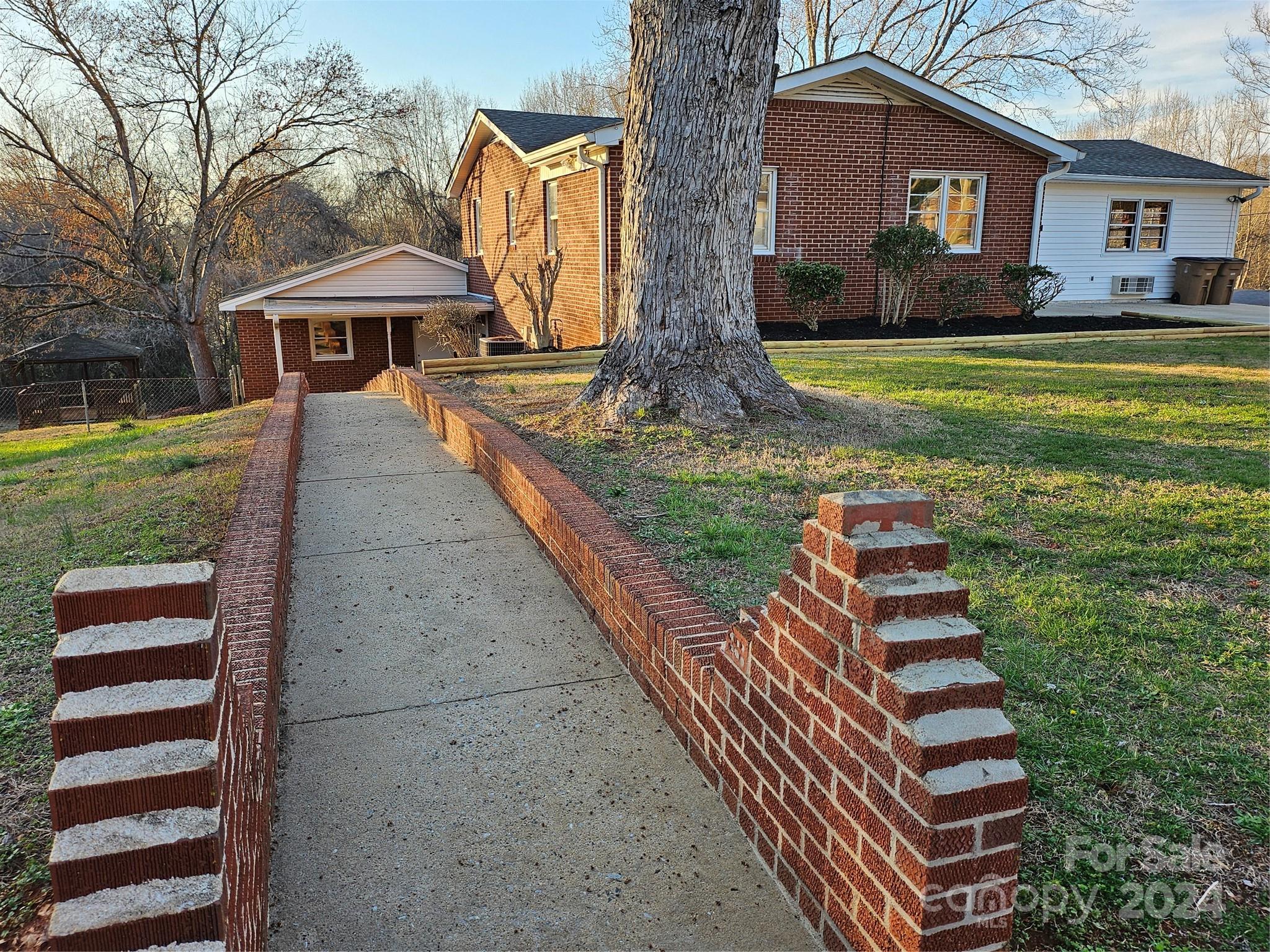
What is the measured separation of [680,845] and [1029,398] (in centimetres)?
678

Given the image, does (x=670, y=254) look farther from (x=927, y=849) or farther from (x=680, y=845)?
(x=927, y=849)

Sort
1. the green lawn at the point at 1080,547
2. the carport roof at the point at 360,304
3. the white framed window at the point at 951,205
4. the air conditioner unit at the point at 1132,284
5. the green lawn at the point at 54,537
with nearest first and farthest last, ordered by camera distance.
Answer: the green lawn at the point at 1080,547 < the green lawn at the point at 54,537 < the white framed window at the point at 951,205 < the air conditioner unit at the point at 1132,284 < the carport roof at the point at 360,304

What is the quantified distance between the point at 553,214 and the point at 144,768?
1706 centimetres

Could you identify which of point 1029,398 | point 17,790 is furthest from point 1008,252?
point 17,790

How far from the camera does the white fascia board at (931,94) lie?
14531mm

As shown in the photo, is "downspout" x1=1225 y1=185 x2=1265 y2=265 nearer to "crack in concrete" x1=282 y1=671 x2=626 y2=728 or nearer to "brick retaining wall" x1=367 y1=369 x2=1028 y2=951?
"crack in concrete" x1=282 y1=671 x2=626 y2=728

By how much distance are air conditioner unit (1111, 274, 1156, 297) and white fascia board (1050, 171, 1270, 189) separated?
1.93 meters

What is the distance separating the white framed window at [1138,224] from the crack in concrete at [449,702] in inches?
760

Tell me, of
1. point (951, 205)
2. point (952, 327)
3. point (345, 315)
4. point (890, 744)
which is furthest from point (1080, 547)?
point (345, 315)

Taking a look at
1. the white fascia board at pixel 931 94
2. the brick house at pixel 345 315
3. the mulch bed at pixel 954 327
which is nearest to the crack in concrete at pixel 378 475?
the mulch bed at pixel 954 327

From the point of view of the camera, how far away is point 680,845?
2709mm

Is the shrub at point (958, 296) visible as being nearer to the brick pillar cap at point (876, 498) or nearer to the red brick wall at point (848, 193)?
the red brick wall at point (848, 193)

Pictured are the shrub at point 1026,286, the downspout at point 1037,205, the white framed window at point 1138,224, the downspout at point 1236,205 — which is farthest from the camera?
the downspout at point 1236,205

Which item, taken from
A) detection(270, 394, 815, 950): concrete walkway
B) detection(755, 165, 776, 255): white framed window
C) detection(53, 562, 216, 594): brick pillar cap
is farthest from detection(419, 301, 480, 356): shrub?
detection(53, 562, 216, 594): brick pillar cap
